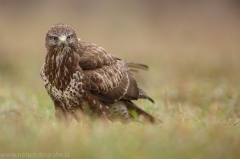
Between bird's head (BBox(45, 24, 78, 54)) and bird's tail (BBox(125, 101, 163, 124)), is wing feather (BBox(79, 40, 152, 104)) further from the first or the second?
bird's head (BBox(45, 24, 78, 54))

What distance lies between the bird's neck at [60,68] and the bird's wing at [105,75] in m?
0.15

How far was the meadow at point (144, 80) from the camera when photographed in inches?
199

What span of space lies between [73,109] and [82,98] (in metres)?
0.16

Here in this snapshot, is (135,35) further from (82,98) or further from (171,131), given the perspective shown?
Answer: (171,131)

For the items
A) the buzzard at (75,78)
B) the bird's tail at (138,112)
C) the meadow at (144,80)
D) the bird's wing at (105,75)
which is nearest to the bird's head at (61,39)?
the buzzard at (75,78)

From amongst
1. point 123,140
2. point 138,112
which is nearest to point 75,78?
point 138,112

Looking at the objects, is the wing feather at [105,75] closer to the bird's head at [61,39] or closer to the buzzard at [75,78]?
the buzzard at [75,78]

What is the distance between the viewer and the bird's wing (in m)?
7.08

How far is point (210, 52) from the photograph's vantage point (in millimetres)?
15844

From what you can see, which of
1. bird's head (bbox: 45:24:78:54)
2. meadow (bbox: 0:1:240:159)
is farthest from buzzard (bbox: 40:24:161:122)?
meadow (bbox: 0:1:240:159)

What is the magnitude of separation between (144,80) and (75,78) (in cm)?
505

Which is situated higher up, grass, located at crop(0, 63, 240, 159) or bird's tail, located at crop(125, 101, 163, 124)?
grass, located at crop(0, 63, 240, 159)

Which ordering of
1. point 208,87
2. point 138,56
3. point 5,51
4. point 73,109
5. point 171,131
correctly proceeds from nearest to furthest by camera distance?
1. point 171,131
2. point 73,109
3. point 208,87
4. point 5,51
5. point 138,56

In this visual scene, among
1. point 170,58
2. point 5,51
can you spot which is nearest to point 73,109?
point 5,51
